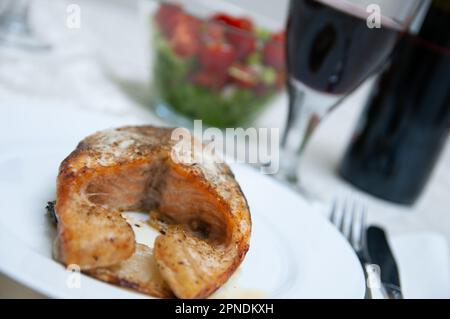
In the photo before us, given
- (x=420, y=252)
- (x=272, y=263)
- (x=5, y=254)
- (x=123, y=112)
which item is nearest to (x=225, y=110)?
(x=123, y=112)

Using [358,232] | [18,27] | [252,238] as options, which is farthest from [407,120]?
[18,27]

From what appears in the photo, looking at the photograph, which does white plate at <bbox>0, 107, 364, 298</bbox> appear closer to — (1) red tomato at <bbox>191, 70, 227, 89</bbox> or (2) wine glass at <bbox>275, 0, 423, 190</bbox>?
(2) wine glass at <bbox>275, 0, 423, 190</bbox>

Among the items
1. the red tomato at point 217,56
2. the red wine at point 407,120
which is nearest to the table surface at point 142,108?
the red wine at point 407,120

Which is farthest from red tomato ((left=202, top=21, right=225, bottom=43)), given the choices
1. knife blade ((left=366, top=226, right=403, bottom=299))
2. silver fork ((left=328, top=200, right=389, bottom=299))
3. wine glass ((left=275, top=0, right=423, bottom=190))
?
knife blade ((left=366, top=226, right=403, bottom=299))

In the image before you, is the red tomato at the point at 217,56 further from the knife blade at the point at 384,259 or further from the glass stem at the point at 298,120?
the knife blade at the point at 384,259
